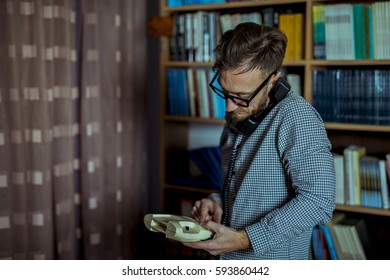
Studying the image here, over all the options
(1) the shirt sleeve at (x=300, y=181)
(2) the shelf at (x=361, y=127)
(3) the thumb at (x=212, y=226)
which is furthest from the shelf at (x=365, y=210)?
(3) the thumb at (x=212, y=226)

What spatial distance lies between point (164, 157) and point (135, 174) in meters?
0.18

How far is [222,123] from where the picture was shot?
2639 mm

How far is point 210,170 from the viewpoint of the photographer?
2.65 meters

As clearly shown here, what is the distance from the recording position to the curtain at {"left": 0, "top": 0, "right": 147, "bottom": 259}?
7.16 feet

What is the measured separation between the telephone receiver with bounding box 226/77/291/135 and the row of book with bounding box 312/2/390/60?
95cm

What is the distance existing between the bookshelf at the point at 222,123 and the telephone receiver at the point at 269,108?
969 mm

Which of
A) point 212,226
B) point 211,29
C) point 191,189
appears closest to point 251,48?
point 212,226

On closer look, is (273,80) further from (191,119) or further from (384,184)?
(191,119)

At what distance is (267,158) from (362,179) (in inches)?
41.7

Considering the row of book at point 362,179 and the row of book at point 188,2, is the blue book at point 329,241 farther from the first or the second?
the row of book at point 188,2

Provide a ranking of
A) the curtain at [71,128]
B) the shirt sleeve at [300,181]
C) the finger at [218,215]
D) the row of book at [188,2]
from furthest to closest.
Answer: the row of book at [188,2] < the curtain at [71,128] < the finger at [218,215] < the shirt sleeve at [300,181]

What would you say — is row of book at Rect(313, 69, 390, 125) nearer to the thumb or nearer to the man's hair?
the man's hair

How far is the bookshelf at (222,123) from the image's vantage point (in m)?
2.31

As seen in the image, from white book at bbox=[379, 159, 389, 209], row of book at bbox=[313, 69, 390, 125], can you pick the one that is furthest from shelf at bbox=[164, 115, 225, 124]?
white book at bbox=[379, 159, 389, 209]
